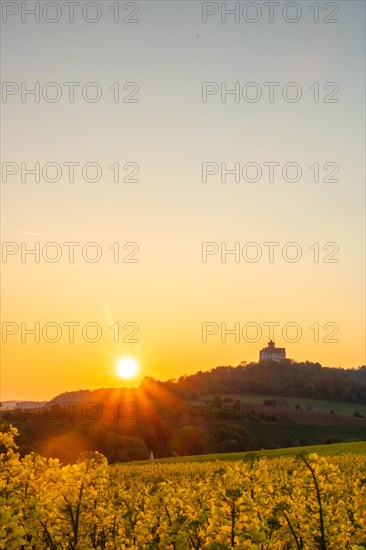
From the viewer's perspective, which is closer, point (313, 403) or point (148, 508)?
point (148, 508)

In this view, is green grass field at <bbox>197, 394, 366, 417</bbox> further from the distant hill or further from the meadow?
the meadow

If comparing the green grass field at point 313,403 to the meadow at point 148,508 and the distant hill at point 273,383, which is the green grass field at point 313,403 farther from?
the meadow at point 148,508

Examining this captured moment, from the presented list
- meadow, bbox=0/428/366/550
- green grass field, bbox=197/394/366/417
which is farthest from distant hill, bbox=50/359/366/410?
meadow, bbox=0/428/366/550

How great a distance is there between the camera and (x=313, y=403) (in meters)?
172

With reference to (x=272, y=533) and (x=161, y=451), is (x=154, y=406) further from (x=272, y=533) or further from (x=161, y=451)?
(x=272, y=533)

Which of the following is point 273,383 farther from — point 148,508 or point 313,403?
point 148,508

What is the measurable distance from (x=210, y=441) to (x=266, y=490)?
100 meters

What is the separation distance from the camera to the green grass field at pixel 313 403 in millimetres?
165250

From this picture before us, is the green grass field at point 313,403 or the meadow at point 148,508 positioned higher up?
the meadow at point 148,508

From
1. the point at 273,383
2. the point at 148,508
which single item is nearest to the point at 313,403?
the point at 273,383

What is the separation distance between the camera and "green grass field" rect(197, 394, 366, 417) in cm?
16525

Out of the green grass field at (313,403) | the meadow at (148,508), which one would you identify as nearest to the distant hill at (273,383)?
the green grass field at (313,403)

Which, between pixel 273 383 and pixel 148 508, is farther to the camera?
pixel 273 383

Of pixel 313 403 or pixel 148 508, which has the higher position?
pixel 148 508
